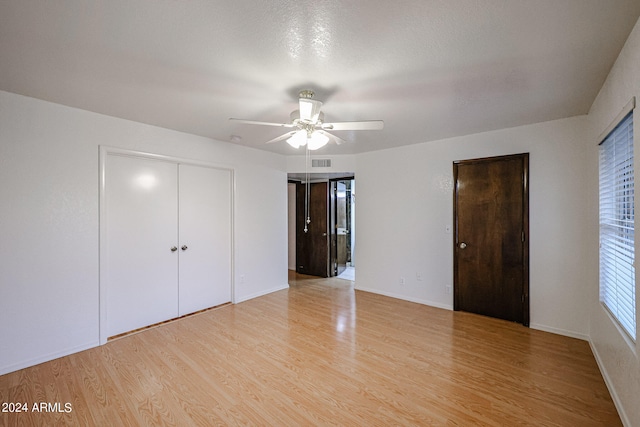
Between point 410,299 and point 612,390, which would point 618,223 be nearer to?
point 612,390

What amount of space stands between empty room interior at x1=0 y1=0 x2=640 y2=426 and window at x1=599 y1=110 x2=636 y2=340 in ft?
0.11

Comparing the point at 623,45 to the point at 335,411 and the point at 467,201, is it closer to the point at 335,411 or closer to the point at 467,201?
the point at 467,201

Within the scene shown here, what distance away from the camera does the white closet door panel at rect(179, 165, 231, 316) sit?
3633mm

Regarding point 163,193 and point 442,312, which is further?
point 442,312

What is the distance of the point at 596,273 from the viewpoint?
2643 mm

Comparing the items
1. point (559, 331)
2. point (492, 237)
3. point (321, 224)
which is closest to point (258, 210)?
point (321, 224)

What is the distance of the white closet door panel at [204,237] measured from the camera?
3.63m

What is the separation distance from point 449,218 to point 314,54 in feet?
9.92

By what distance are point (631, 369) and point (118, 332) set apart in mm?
4334

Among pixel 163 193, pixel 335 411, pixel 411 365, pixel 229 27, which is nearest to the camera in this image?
pixel 229 27

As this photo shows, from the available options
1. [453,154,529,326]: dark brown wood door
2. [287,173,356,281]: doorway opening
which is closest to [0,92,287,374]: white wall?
[287,173,356,281]: doorway opening

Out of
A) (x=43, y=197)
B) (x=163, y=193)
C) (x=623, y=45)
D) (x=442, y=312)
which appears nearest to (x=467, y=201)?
(x=442, y=312)

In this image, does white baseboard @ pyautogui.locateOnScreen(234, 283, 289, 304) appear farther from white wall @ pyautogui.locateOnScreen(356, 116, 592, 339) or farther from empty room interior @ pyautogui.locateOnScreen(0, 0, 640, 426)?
white wall @ pyautogui.locateOnScreen(356, 116, 592, 339)

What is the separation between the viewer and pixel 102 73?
201 cm
